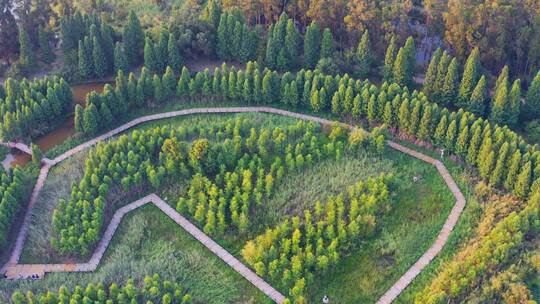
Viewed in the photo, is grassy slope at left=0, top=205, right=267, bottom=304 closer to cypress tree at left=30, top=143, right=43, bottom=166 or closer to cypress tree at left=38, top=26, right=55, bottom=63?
cypress tree at left=30, top=143, right=43, bottom=166

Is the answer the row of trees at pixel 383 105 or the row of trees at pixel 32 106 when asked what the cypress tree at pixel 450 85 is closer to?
the row of trees at pixel 383 105

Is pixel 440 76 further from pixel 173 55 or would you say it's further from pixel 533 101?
pixel 173 55

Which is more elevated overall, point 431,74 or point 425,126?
point 431,74

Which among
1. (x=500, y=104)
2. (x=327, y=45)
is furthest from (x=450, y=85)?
(x=327, y=45)

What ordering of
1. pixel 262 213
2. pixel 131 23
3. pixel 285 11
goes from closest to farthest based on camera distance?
pixel 262 213
pixel 131 23
pixel 285 11

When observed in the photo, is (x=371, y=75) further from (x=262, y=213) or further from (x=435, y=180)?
(x=262, y=213)

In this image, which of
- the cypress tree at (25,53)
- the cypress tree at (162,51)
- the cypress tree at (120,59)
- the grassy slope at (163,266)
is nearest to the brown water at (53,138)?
the cypress tree at (120,59)

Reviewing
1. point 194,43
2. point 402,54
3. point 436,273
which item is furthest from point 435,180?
point 194,43

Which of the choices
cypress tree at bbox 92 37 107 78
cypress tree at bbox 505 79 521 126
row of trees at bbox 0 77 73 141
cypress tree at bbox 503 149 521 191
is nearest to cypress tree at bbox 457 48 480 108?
cypress tree at bbox 505 79 521 126
